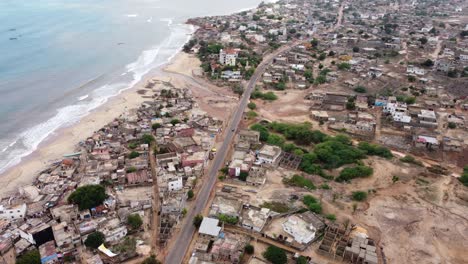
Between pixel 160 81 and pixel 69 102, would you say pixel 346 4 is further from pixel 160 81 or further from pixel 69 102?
pixel 69 102

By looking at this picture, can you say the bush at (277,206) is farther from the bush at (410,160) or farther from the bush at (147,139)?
the bush at (147,139)

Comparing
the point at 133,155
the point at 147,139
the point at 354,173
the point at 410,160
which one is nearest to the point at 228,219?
the point at 354,173

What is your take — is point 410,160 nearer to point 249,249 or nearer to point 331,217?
point 331,217

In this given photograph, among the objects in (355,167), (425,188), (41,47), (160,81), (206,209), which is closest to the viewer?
(206,209)

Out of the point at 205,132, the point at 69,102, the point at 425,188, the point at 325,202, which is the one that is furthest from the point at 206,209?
the point at 69,102

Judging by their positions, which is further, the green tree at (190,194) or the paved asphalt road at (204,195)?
the green tree at (190,194)

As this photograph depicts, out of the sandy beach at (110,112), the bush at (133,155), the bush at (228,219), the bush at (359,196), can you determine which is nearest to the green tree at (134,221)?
the bush at (228,219)
